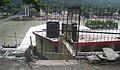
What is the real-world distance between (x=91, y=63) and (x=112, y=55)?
1.70 feet

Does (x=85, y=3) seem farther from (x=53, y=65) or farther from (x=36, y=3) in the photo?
(x=53, y=65)

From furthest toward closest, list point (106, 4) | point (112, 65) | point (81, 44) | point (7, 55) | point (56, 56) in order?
point (81, 44)
point (106, 4)
point (56, 56)
point (7, 55)
point (112, 65)

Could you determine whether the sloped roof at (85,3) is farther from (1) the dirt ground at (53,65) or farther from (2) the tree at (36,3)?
(1) the dirt ground at (53,65)

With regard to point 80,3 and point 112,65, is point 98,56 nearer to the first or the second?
point 112,65

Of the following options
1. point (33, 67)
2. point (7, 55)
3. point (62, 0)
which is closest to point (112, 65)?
point (33, 67)

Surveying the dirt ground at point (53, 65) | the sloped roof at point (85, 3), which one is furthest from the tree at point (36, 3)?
the dirt ground at point (53, 65)

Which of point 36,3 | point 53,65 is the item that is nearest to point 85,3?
point 36,3

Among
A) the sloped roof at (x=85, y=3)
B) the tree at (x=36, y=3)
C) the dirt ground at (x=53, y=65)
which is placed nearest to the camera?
the dirt ground at (x=53, y=65)

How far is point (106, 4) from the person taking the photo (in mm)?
5898

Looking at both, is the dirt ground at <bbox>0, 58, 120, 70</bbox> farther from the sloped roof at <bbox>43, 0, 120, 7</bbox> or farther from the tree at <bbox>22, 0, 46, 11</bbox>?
the tree at <bbox>22, 0, 46, 11</bbox>

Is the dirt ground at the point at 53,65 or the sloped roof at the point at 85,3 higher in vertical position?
the sloped roof at the point at 85,3

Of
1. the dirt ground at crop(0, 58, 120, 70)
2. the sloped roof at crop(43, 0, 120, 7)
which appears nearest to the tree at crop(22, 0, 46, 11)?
the sloped roof at crop(43, 0, 120, 7)

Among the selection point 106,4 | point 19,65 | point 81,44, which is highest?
point 106,4

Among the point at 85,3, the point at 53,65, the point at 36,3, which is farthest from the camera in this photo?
the point at 36,3
